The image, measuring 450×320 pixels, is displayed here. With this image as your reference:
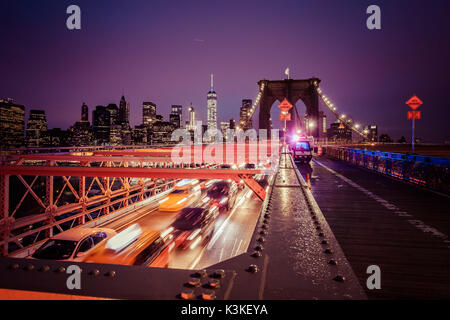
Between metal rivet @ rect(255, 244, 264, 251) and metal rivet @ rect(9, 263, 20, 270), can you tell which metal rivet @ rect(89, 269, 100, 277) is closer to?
metal rivet @ rect(9, 263, 20, 270)

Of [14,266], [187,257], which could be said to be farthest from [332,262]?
[187,257]

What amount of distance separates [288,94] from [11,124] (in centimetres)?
13083

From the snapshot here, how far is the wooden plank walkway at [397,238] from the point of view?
8.34 feet

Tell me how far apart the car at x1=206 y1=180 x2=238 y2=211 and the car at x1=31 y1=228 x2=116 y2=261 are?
10843 mm

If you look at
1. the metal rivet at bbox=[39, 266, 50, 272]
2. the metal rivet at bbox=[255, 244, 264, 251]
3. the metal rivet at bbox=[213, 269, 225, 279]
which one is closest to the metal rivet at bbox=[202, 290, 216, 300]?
the metal rivet at bbox=[213, 269, 225, 279]

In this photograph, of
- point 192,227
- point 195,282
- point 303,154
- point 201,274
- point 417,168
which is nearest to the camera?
point 195,282

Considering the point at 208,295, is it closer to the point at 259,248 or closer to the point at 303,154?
the point at 259,248

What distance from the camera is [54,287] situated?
1.43 metres

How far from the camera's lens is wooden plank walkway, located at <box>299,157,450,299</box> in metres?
2.54

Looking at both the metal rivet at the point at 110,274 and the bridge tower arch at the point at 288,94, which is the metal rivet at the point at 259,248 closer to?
the metal rivet at the point at 110,274

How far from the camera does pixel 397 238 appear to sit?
147 inches

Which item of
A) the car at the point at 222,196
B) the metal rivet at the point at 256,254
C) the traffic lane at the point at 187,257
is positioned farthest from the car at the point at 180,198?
the metal rivet at the point at 256,254
